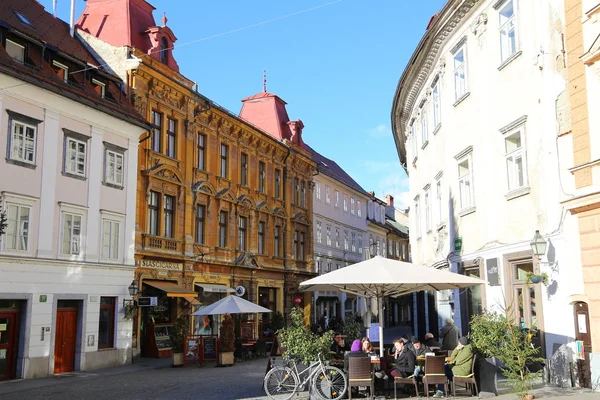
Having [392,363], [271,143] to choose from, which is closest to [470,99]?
[392,363]

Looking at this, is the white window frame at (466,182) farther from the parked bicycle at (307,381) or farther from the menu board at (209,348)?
the menu board at (209,348)

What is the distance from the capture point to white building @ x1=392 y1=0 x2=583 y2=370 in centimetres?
1462

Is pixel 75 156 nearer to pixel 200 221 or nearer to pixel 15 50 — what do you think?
pixel 15 50

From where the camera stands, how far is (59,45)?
2492 cm

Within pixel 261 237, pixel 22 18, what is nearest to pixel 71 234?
pixel 22 18

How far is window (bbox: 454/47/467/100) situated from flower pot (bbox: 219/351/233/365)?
11438 mm

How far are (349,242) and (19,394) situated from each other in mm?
40677

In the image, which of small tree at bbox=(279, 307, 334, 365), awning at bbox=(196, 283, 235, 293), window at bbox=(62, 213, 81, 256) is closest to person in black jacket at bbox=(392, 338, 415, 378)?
small tree at bbox=(279, 307, 334, 365)

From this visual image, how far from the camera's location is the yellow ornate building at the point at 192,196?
26656 mm

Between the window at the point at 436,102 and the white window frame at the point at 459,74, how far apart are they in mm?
1773

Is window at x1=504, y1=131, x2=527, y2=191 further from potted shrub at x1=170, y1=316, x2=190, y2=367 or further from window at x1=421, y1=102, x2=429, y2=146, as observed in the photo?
potted shrub at x1=170, y1=316, x2=190, y2=367

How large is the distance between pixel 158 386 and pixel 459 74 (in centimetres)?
1263

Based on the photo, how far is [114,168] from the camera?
80.3 feet

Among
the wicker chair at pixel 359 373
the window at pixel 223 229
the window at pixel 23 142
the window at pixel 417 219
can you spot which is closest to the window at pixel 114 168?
the window at pixel 23 142
